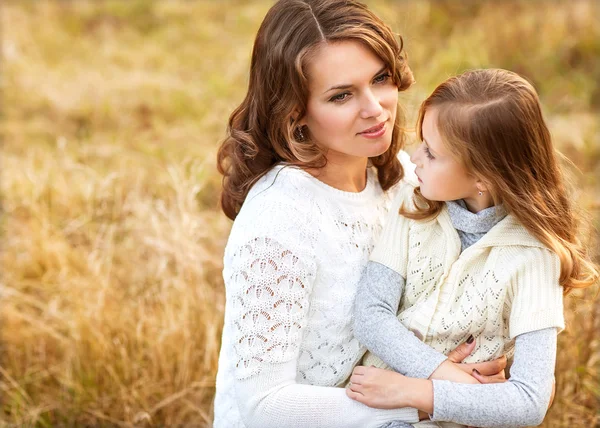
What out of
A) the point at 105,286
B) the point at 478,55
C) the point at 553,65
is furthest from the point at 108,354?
the point at 553,65

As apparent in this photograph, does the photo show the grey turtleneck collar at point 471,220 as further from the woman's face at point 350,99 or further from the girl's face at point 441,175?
the woman's face at point 350,99

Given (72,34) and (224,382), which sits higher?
(72,34)

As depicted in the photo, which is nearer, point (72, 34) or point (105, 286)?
point (105, 286)

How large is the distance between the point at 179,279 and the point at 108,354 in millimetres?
390

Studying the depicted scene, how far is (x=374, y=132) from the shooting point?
2168 mm

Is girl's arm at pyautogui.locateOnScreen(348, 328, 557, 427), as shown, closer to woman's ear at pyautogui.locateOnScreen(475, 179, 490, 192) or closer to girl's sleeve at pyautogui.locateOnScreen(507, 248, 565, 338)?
girl's sleeve at pyautogui.locateOnScreen(507, 248, 565, 338)

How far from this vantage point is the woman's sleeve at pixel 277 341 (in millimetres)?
2010

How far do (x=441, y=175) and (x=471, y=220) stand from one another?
5.8 inches

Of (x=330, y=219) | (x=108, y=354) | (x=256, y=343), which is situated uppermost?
(x=330, y=219)

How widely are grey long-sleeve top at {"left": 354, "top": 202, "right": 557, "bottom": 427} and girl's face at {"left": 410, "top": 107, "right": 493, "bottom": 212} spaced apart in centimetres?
5

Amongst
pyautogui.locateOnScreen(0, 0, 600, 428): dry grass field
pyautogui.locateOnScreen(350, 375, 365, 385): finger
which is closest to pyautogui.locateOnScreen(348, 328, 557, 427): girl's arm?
pyautogui.locateOnScreen(350, 375, 365, 385): finger

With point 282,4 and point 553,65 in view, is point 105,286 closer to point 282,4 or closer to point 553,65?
point 282,4

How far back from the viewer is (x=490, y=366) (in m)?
2.05

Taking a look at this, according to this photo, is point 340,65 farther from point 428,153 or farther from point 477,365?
point 477,365
